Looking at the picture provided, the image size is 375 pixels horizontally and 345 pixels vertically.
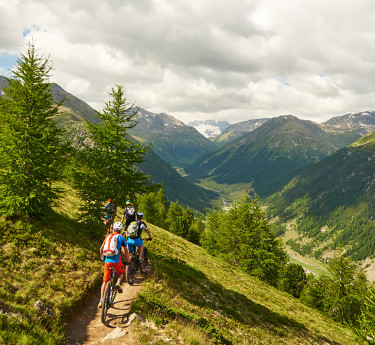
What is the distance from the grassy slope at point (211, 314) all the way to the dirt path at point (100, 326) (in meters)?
0.68

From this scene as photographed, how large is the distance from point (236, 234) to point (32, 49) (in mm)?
36528

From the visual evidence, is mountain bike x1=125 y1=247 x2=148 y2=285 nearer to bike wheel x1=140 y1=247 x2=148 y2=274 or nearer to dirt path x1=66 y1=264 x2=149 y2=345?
bike wheel x1=140 y1=247 x2=148 y2=274

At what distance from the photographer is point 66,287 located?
1091cm

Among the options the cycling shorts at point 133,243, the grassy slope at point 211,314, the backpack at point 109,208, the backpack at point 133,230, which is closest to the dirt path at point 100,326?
the grassy slope at point 211,314

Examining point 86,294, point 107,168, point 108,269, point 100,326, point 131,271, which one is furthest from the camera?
point 107,168

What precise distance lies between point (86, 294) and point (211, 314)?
784 cm

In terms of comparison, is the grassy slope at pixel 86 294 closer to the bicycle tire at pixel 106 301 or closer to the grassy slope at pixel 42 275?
the grassy slope at pixel 42 275

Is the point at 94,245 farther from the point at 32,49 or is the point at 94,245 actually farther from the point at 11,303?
the point at 32,49

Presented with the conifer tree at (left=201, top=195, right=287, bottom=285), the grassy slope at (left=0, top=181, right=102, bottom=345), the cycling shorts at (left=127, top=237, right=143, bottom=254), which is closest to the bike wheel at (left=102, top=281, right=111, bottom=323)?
the grassy slope at (left=0, top=181, right=102, bottom=345)

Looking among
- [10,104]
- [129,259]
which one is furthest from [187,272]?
[10,104]

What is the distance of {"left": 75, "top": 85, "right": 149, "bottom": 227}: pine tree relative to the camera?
16.0 meters

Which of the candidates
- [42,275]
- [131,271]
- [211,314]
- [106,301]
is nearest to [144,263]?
[131,271]

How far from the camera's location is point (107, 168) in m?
16.6

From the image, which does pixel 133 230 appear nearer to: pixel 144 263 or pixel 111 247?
pixel 111 247
